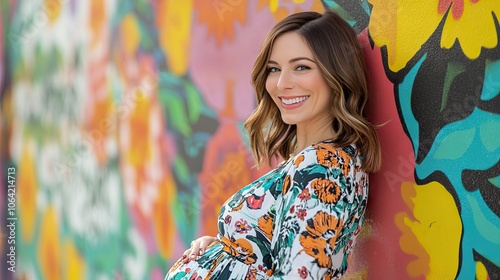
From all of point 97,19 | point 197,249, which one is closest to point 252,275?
point 197,249

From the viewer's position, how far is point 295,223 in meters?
1.82

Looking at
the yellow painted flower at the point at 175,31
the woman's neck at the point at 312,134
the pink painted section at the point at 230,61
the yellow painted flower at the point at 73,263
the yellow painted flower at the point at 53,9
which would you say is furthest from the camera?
the yellow painted flower at the point at 53,9

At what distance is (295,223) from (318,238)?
0.23 ft

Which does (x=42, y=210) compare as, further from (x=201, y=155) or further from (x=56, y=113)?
(x=201, y=155)

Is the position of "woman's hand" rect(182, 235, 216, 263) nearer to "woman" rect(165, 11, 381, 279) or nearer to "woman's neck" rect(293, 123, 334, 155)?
"woman" rect(165, 11, 381, 279)

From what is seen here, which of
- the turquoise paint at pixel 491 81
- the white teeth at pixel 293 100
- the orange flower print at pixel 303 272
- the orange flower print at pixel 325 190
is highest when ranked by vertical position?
the white teeth at pixel 293 100

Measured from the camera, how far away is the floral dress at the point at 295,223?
70.9 inches

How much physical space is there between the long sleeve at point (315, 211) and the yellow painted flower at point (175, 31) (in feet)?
4.80

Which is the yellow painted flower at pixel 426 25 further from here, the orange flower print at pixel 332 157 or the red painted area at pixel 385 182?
the orange flower print at pixel 332 157

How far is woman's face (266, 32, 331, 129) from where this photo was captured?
6.65 feet

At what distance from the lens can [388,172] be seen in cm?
208

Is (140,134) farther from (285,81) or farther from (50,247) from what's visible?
(285,81)

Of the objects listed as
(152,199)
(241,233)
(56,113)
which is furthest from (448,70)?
(56,113)

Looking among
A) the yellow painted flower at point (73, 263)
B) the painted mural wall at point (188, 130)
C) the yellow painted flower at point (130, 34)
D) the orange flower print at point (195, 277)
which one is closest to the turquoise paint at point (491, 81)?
the painted mural wall at point (188, 130)
